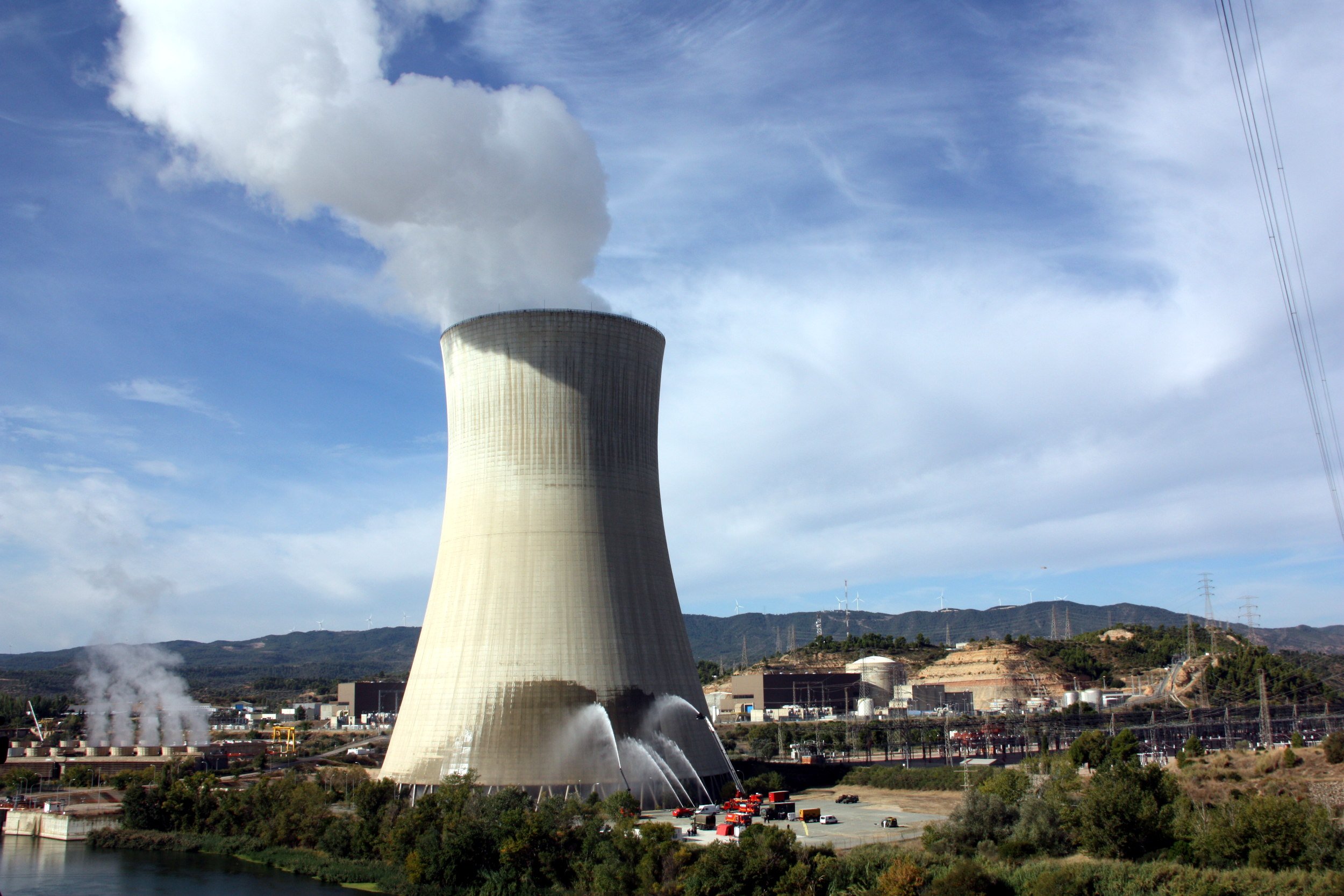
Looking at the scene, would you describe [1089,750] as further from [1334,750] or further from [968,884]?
[968,884]

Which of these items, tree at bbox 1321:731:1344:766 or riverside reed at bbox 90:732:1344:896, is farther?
tree at bbox 1321:731:1344:766

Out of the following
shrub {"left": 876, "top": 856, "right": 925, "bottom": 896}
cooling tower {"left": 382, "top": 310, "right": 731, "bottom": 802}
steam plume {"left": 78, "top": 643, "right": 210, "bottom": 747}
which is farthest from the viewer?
steam plume {"left": 78, "top": 643, "right": 210, "bottom": 747}

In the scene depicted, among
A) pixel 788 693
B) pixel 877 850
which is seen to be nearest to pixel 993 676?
pixel 788 693

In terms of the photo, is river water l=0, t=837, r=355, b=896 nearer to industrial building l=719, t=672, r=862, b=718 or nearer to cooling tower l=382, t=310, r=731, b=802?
cooling tower l=382, t=310, r=731, b=802

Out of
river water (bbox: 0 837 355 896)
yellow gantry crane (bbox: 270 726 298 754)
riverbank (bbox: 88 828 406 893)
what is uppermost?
yellow gantry crane (bbox: 270 726 298 754)

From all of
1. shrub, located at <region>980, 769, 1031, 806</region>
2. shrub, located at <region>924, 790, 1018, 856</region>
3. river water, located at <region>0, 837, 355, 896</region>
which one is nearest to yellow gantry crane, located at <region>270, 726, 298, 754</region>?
river water, located at <region>0, 837, 355, 896</region>

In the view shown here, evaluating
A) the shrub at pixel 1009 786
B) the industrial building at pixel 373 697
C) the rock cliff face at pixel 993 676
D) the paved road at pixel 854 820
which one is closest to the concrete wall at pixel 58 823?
the paved road at pixel 854 820
